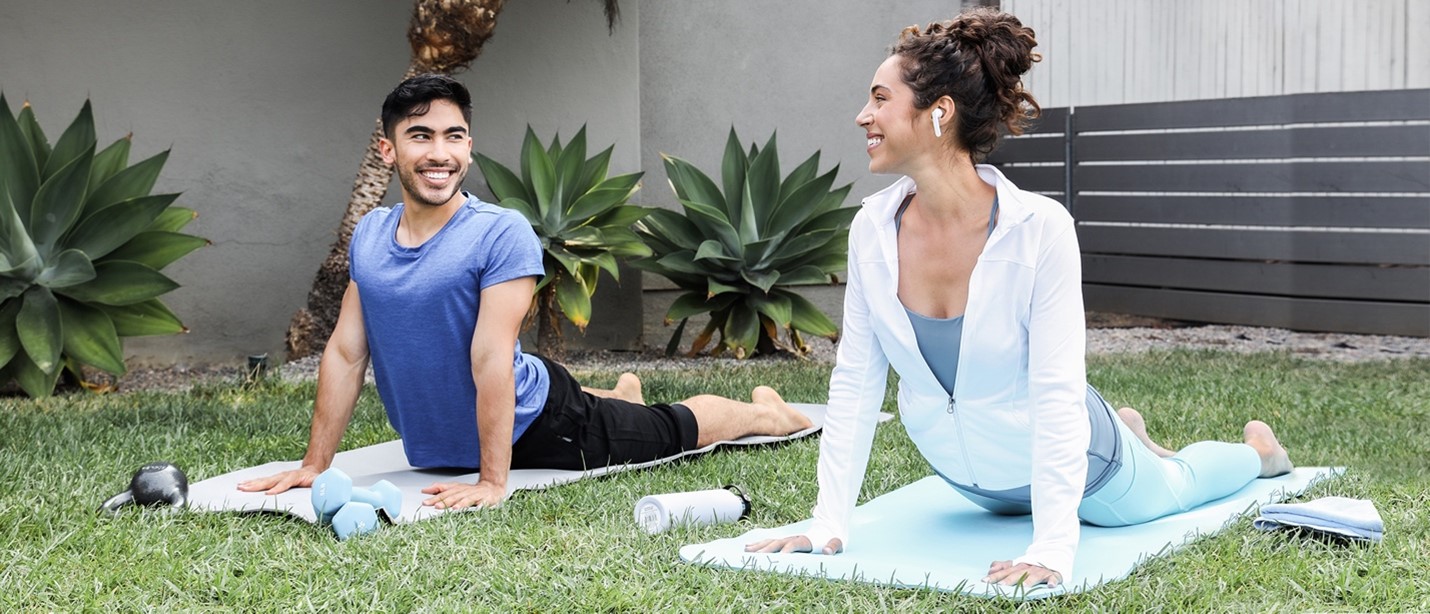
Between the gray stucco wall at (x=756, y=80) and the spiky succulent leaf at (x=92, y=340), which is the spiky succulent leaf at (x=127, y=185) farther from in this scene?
the gray stucco wall at (x=756, y=80)

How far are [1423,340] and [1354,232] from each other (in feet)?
2.81

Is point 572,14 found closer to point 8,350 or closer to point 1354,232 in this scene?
point 8,350

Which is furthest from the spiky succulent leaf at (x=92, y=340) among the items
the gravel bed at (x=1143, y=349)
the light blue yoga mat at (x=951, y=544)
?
the light blue yoga mat at (x=951, y=544)

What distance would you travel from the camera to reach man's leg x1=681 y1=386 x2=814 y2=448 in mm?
4453

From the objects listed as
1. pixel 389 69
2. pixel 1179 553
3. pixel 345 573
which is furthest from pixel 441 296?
pixel 389 69

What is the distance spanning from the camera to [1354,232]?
28.9ft

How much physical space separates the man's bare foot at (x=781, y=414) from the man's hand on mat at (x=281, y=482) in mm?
1668

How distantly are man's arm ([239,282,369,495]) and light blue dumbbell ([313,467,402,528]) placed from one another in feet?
1.65

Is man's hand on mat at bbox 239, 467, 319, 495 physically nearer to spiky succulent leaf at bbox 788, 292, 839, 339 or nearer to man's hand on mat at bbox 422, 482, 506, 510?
man's hand on mat at bbox 422, 482, 506, 510

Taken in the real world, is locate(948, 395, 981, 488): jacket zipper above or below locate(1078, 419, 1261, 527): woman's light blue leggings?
above

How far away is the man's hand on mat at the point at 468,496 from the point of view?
3494mm

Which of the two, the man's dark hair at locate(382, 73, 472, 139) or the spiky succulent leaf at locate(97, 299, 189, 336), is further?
the spiky succulent leaf at locate(97, 299, 189, 336)

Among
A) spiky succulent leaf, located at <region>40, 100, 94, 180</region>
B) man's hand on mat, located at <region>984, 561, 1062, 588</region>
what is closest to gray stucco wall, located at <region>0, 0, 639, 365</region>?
spiky succulent leaf, located at <region>40, 100, 94, 180</region>

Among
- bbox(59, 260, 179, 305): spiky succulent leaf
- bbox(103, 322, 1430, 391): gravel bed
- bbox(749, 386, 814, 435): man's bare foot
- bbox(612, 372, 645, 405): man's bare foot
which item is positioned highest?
bbox(59, 260, 179, 305): spiky succulent leaf
